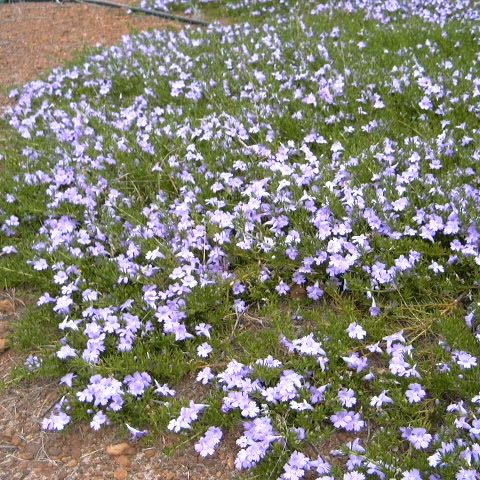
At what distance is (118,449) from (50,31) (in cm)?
768

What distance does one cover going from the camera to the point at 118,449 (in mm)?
3525

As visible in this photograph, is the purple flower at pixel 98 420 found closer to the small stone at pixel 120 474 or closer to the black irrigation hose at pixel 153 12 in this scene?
the small stone at pixel 120 474

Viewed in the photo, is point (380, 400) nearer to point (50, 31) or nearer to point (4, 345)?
point (4, 345)

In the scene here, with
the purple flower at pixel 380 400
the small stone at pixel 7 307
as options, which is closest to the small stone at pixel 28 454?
the small stone at pixel 7 307

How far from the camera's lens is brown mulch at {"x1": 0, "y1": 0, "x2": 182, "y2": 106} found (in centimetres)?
853

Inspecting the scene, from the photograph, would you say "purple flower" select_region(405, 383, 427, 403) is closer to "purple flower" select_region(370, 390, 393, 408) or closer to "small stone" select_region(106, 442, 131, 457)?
"purple flower" select_region(370, 390, 393, 408)

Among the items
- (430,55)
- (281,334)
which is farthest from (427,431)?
(430,55)

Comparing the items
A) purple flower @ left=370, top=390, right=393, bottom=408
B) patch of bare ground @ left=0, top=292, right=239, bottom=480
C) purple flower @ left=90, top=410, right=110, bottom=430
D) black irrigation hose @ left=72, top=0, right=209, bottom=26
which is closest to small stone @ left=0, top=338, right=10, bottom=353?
patch of bare ground @ left=0, top=292, right=239, bottom=480

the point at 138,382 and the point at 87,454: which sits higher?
the point at 138,382

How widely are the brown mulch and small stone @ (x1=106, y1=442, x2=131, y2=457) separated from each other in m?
5.19

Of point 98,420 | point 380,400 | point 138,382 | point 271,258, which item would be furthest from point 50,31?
point 380,400

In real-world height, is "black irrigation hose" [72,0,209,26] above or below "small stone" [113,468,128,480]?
above

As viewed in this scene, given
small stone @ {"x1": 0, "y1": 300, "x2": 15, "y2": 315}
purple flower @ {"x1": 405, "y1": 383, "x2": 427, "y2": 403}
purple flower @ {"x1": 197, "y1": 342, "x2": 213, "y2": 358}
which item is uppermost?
purple flower @ {"x1": 405, "y1": 383, "x2": 427, "y2": 403}

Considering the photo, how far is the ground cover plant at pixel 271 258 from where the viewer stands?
11.3 ft
